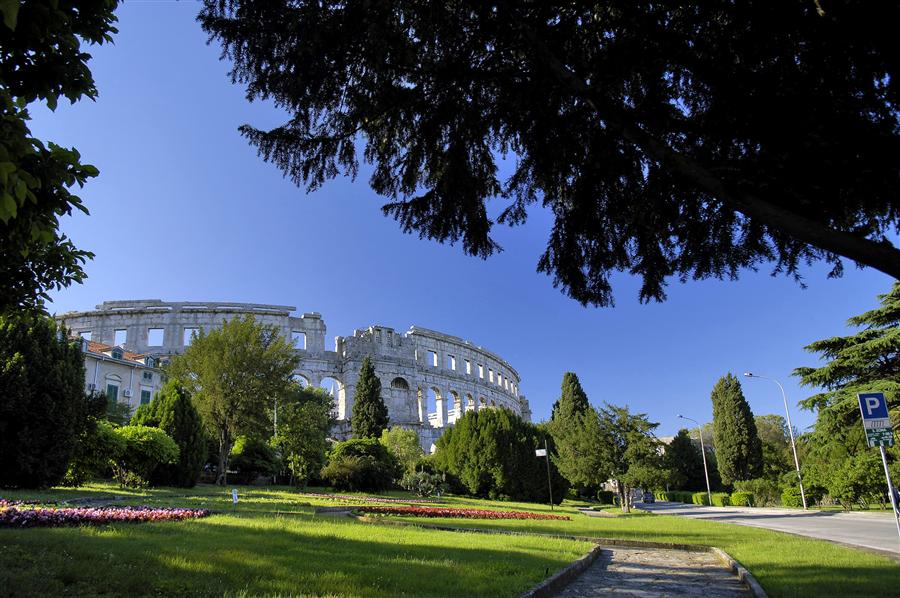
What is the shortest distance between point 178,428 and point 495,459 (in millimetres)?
18473

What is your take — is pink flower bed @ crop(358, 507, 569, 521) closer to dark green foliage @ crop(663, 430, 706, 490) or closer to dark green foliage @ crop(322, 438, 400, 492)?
dark green foliage @ crop(322, 438, 400, 492)

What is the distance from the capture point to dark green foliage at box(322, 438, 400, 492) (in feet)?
90.7

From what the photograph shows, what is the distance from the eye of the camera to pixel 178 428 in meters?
22.2

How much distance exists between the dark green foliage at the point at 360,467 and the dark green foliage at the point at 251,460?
3.34 m

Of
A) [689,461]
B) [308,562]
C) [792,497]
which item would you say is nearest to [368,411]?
[792,497]

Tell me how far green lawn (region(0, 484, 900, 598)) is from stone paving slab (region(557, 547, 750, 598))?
425 millimetres

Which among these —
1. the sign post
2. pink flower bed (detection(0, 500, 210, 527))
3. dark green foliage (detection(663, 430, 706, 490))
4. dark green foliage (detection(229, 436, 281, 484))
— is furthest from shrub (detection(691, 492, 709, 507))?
pink flower bed (detection(0, 500, 210, 527))

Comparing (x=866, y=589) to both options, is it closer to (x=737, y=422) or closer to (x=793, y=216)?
(x=793, y=216)

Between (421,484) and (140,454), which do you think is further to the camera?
(421,484)

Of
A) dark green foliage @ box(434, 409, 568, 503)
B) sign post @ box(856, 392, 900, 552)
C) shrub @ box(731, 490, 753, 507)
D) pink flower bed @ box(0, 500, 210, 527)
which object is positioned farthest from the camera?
shrub @ box(731, 490, 753, 507)

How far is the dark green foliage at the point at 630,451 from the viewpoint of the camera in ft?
96.6

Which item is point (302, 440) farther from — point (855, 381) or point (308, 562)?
point (855, 381)

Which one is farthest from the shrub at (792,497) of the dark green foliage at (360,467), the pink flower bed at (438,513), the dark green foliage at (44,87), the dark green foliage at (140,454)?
the dark green foliage at (44,87)

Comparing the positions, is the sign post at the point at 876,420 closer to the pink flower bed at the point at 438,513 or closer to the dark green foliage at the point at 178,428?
the pink flower bed at the point at 438,513
